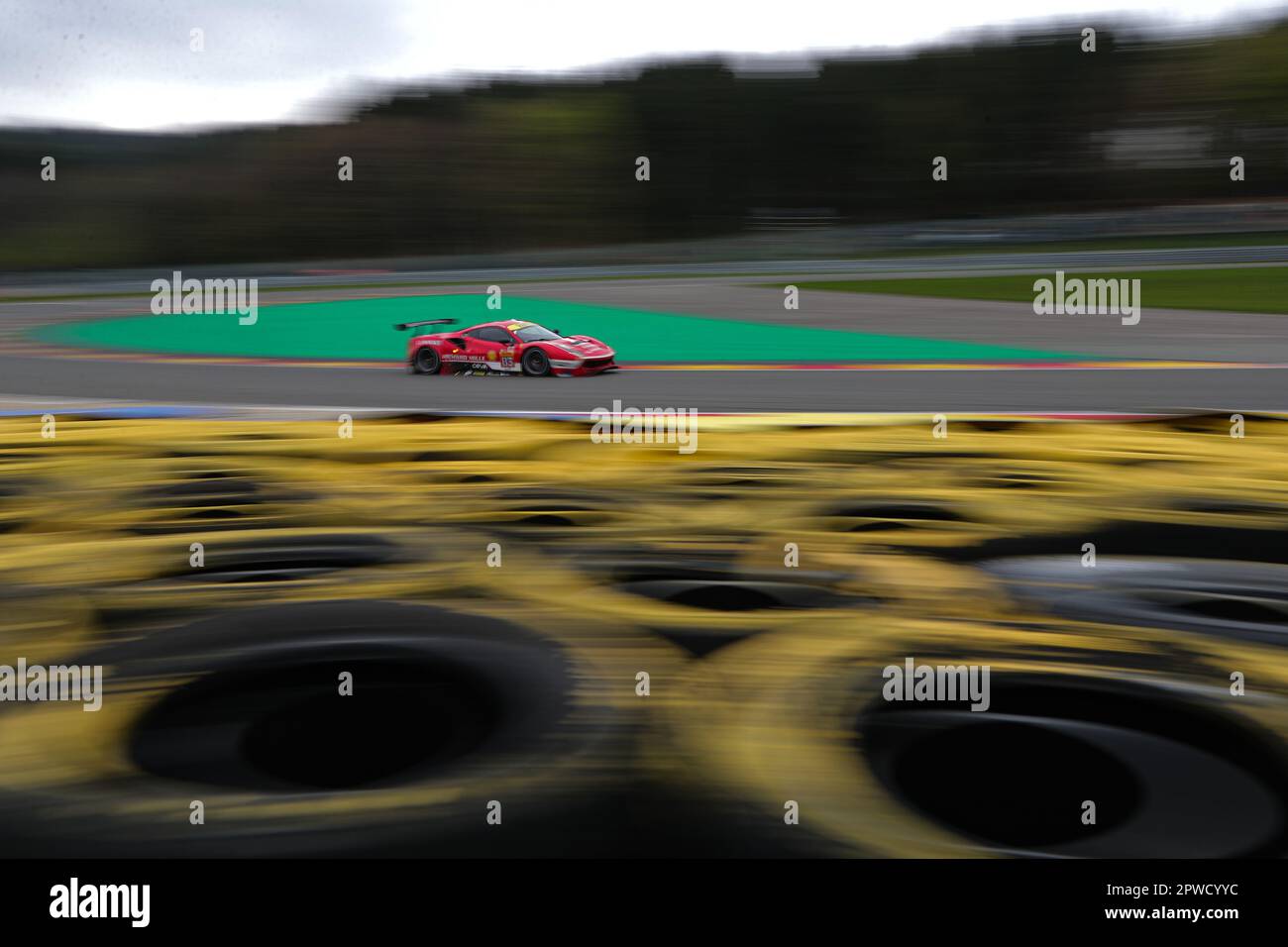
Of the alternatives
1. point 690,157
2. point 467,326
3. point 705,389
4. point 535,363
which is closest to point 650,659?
point 705,389

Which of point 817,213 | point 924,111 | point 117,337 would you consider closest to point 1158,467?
point 117,337

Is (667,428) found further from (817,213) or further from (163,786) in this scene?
(817,213)

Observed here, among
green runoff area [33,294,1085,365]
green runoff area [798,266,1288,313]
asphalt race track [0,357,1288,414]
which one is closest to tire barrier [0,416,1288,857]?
asphalt race track [0,357,1288,414]

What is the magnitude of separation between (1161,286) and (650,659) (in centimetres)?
2095

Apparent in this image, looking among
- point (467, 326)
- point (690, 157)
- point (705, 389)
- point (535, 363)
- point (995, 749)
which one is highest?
point (690, 157)

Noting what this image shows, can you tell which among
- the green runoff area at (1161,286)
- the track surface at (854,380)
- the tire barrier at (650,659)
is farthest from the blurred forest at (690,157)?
the tire barrier at (650,659)

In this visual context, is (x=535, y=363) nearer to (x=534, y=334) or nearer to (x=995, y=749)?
(x=534, y=334)

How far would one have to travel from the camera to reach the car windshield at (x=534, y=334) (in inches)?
476

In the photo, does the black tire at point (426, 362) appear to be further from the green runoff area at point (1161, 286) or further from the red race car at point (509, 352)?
the green runoff area at point (1161, 286)

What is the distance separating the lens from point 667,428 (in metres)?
7.06

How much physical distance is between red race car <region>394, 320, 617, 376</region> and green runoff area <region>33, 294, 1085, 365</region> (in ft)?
5.37

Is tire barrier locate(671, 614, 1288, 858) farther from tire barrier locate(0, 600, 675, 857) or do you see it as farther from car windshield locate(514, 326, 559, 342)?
car windshield locate(514, 326, 559, 342)

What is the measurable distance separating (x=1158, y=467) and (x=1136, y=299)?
14953 mm

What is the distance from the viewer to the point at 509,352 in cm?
1216
